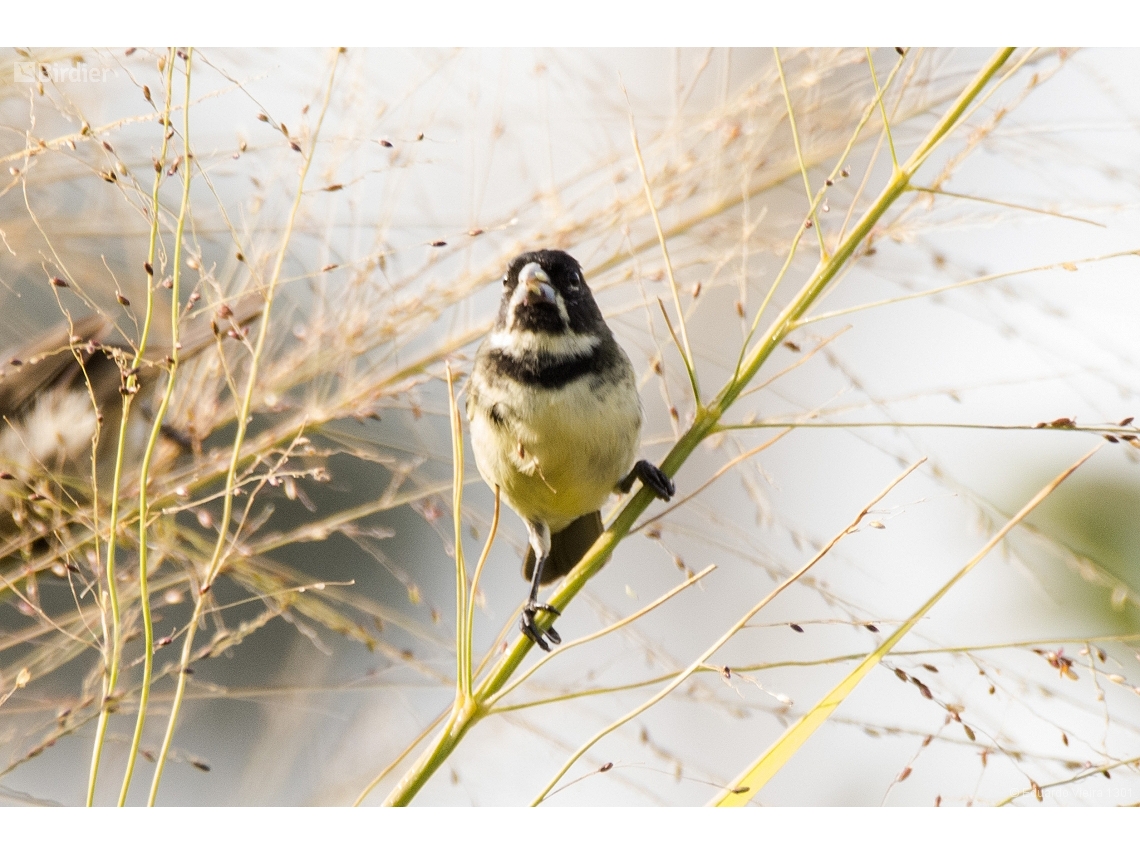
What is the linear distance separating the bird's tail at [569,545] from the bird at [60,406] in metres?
0.70

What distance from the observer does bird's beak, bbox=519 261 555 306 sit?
156cm

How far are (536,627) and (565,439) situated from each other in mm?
347

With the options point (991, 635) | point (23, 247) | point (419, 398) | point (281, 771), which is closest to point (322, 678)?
point (281, 771)

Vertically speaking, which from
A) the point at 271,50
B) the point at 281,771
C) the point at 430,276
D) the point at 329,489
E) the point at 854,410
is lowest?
the point at 281,771

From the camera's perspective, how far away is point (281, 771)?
155cm

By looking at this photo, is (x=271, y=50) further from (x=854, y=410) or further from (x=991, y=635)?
(x=991, y=635)

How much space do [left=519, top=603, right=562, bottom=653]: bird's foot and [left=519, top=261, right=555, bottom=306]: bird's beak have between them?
44 cm

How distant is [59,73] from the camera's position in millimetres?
1427

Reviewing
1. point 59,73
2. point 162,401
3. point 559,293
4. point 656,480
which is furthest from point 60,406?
point 656,480

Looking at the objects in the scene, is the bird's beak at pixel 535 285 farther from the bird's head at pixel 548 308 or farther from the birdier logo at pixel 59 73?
the birdier logo at pixel 59 73

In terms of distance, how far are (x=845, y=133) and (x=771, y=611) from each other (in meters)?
0.72

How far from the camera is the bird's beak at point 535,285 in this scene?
1562 millimetres

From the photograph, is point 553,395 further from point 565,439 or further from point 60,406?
point 60,406

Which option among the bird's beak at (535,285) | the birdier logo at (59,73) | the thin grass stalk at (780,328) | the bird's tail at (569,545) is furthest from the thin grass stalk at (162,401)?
the bird's tail at (569,545)
